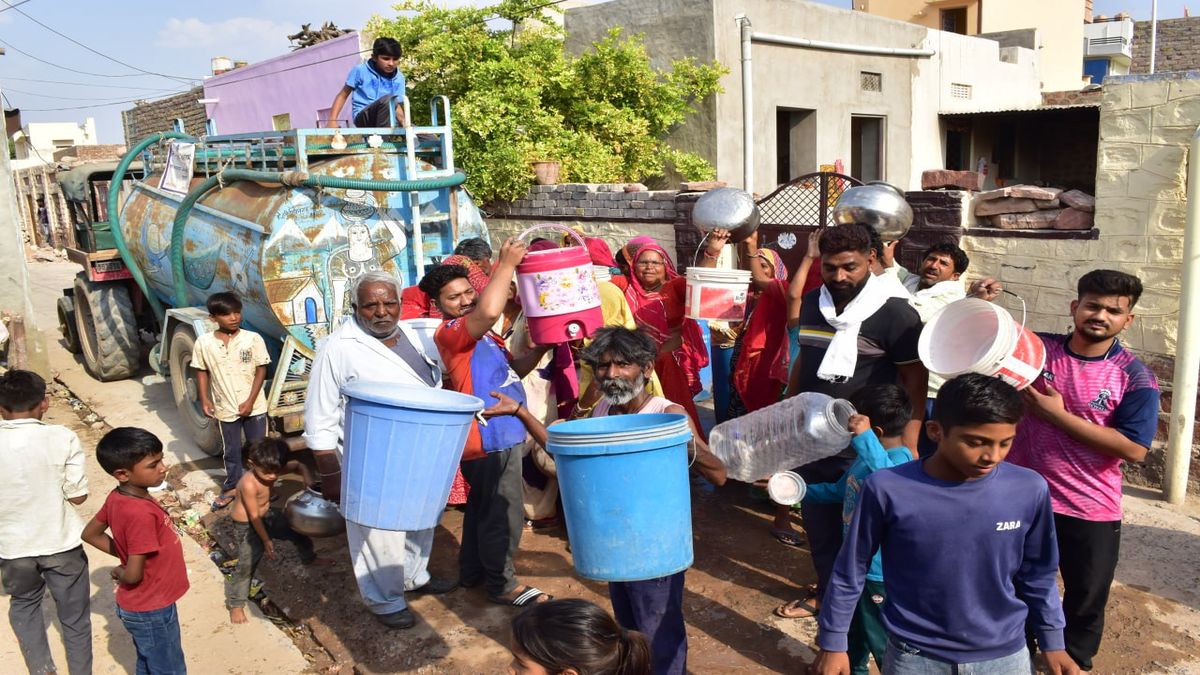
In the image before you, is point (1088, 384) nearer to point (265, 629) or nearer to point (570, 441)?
point (570, 441)

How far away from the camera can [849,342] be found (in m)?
3.49

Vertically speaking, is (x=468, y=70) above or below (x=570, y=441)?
above

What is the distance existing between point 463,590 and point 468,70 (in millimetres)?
7905

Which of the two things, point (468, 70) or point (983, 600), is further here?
point (468, 70)

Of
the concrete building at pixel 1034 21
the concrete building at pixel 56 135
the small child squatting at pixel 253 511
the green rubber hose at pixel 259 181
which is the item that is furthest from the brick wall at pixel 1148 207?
the concrete building at pixel 56 135

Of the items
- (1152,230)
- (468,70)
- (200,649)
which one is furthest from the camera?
(468,70)

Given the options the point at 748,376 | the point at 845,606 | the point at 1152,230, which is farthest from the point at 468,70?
the point at 845,606

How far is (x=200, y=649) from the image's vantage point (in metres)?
3.89

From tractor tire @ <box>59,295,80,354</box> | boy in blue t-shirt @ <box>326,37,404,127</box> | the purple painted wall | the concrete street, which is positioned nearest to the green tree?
boy in blue t-shirt @ <box>326,37,404,127</box>

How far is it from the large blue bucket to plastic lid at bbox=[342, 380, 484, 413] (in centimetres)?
43

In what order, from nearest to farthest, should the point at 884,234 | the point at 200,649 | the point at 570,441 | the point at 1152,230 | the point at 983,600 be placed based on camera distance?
the point at 983,600, the point at 570,441, the point at 200,649, the point at 884,234, the point at 1152,230

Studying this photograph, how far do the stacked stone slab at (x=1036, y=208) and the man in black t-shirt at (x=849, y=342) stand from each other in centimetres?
274

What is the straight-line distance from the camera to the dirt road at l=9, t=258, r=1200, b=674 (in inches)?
143

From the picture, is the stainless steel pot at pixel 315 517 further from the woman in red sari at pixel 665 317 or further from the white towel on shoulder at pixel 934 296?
the white towel on shoulder at pixel 934 296
